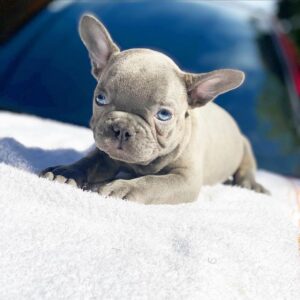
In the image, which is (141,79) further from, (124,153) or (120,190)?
(120,190)

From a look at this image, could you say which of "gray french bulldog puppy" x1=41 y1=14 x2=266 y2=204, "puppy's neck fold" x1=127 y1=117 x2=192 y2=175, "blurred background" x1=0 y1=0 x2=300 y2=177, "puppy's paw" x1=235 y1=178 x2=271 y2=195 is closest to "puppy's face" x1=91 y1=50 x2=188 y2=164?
"gray french bulldog puppy" x1=41 y1=14 x2=266 y2=204

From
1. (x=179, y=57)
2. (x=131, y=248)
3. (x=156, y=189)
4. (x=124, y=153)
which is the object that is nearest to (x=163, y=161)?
(x=156, y=189)

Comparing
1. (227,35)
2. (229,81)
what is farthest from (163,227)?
(227,35)

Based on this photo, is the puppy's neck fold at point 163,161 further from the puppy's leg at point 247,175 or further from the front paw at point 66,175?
the puppy's leg at point 247,175

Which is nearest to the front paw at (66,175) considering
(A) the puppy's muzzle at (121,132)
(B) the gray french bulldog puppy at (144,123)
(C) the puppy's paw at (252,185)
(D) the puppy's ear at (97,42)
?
(B) the gray french bulldog puppy at (144,123)

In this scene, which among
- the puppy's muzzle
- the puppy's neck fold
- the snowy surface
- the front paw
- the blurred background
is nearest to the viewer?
the snowy surface

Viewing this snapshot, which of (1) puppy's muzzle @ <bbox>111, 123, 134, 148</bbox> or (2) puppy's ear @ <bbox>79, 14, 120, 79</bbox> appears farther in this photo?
(2) puppy's ear @ <bbox>79, 14, 120, 79</bbox>

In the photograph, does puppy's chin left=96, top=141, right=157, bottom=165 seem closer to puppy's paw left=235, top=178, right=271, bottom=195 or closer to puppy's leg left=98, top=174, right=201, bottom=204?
puppy's leg left=98, top=174, right=201, bottom=204

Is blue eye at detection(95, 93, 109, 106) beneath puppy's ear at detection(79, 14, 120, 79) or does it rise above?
beneath
